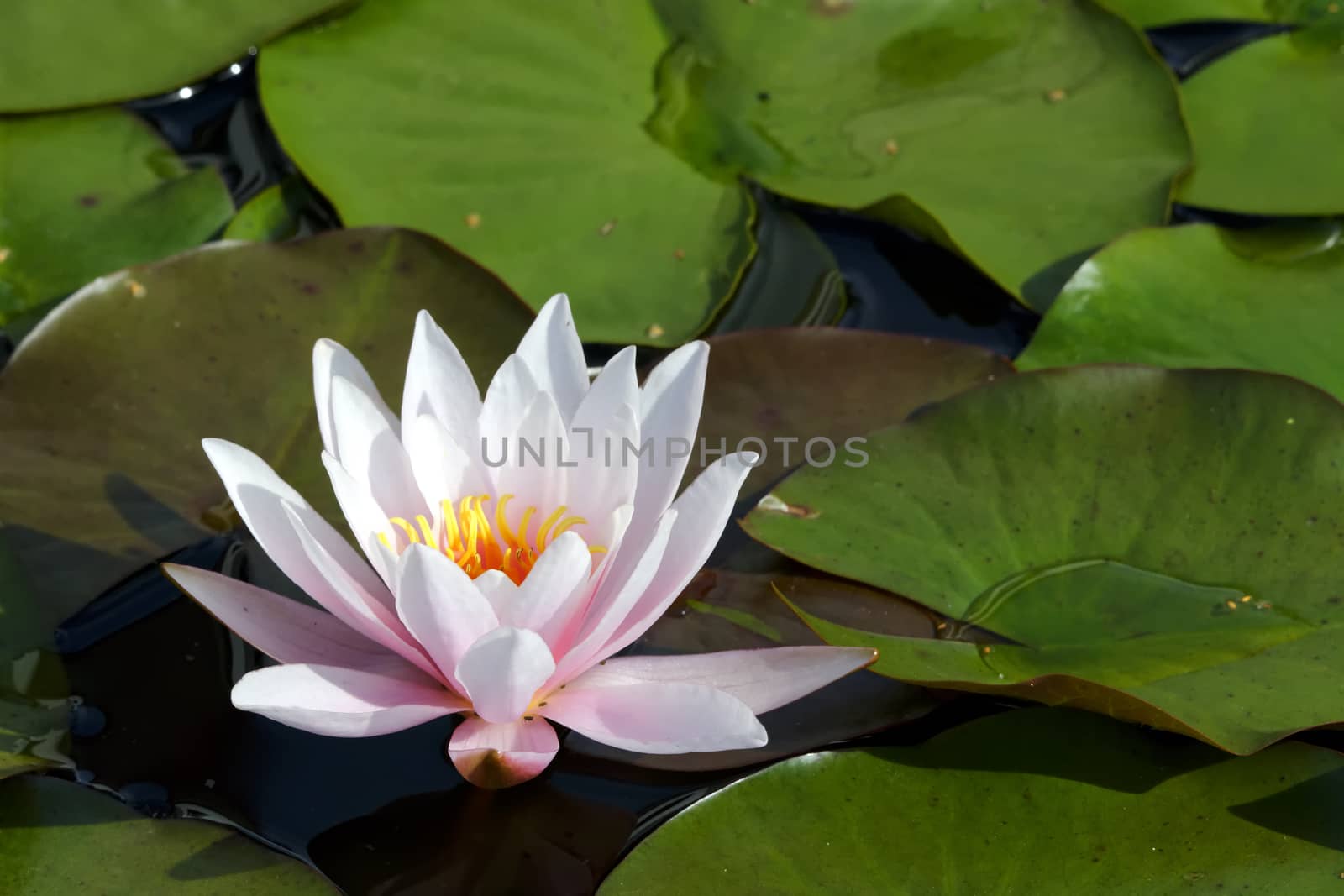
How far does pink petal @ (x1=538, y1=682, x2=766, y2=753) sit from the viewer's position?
135 centimetres

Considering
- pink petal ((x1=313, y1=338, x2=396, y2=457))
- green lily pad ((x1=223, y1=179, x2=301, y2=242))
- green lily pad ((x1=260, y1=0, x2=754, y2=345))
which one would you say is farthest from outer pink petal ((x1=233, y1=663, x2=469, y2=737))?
green lily pad ((x1=223, y1=179, x2=301, y2=242))

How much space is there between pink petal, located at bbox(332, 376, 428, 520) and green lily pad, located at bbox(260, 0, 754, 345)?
0.70 metres

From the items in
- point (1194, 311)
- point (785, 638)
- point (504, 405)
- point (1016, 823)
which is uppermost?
point (504, 405)

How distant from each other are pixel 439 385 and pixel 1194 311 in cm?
156

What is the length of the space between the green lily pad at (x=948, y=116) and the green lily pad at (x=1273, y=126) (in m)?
0.15

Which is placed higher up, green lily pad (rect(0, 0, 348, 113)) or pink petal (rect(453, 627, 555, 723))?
green lily pad (rect(0, 0, 348, 113))

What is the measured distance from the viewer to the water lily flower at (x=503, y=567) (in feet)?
4.51

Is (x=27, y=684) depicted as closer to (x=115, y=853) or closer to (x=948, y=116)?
(x=115, y=853)

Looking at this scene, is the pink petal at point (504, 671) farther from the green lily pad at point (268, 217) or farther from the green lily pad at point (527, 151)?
the green lily pad at point (268, 217)

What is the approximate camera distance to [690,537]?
4.94 feet

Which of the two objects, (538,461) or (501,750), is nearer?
(501,750)

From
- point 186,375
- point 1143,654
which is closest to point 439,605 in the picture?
point 186,375

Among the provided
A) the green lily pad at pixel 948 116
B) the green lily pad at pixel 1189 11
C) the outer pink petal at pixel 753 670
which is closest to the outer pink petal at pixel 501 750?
the outer pink petal at pixel 753 670

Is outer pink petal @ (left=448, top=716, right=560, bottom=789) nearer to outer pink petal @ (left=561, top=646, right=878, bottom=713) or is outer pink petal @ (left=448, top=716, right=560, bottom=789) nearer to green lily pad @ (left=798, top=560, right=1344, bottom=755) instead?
outer pink petal @ (left=561, top=646, right=878, bottom=713)
